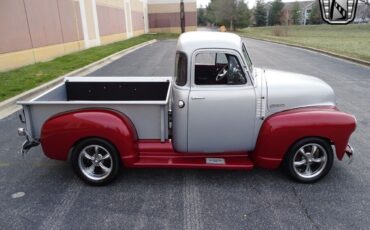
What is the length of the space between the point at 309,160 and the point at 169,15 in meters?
49.9

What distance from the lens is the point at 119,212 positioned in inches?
145

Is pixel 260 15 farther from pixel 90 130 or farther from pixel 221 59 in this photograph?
pixel 90 130

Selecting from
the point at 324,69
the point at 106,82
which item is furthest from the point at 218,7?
the point at 106,82

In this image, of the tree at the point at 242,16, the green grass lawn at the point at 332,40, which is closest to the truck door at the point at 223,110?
the green grass lawn at the point at 332,40

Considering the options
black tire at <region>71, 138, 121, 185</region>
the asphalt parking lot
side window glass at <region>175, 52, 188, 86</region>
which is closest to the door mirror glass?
side window glass at <region>175, 52, 188, 86</region>

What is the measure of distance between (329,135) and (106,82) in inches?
141

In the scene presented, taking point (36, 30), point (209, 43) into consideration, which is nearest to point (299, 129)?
point (209, 43)

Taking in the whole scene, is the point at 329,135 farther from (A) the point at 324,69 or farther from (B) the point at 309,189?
(A) the point at 324,69

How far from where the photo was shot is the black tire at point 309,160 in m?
4.14

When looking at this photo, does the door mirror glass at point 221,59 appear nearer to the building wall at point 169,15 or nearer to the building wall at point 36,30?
the building wall at point 36,30

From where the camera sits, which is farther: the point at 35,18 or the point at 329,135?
the point at 35,18

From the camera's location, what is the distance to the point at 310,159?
422 centimetres

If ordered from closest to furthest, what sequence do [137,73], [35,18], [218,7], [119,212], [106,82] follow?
[119,212], [106,82], [137,73], [35,18], [218,7]

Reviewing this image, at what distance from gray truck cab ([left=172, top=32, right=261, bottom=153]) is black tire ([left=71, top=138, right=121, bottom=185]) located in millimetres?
890
